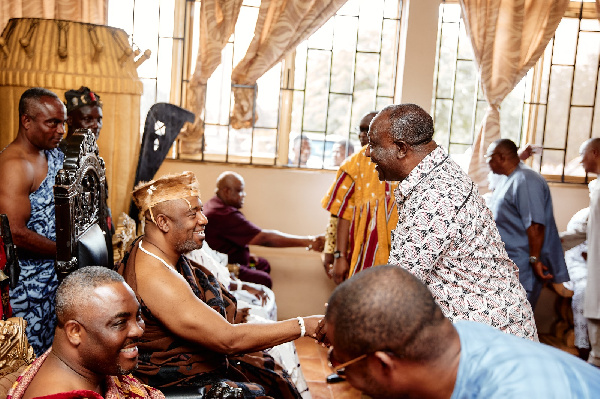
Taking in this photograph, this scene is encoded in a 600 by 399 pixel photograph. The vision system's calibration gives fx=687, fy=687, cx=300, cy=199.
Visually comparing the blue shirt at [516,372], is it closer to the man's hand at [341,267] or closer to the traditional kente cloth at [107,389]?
the traditional kente cloth at [107,389]

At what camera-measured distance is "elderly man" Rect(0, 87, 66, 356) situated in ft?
9.15

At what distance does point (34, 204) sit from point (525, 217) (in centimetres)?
332

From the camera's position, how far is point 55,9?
5.32 m

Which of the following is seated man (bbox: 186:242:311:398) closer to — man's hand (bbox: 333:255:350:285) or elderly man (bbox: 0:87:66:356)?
man's hand (bbox: 333:255:350:285)

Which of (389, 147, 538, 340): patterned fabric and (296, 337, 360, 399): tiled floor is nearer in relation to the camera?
(389, 147, 538, 340): patterned fabric

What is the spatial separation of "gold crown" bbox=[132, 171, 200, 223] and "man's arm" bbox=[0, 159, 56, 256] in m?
0.56

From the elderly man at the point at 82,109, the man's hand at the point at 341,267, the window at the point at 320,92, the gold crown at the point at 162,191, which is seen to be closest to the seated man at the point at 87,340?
the gold crown at the point at 162,191

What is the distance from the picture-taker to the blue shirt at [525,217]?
4.80 meters

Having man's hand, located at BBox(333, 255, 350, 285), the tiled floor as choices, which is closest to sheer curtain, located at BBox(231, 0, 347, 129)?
man's hand, located at BBox(333, 255, 350, 285)

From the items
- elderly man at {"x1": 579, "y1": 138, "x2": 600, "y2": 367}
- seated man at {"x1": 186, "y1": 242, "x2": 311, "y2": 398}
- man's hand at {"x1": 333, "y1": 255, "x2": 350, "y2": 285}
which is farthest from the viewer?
elderly man at {"x1": 579, "y1": 138, "x2": 600, "y2": 367}

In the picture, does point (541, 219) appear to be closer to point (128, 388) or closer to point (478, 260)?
point (478, 260)

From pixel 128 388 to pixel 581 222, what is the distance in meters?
4.45

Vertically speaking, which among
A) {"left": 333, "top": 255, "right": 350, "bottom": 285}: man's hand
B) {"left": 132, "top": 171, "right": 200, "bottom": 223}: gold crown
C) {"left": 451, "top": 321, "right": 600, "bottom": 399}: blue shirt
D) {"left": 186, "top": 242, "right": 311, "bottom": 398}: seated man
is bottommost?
{"left": 186, "top": 242, "right": 311, "bottom": 398}: seated man

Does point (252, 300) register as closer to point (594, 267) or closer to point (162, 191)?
point (162, 191)
